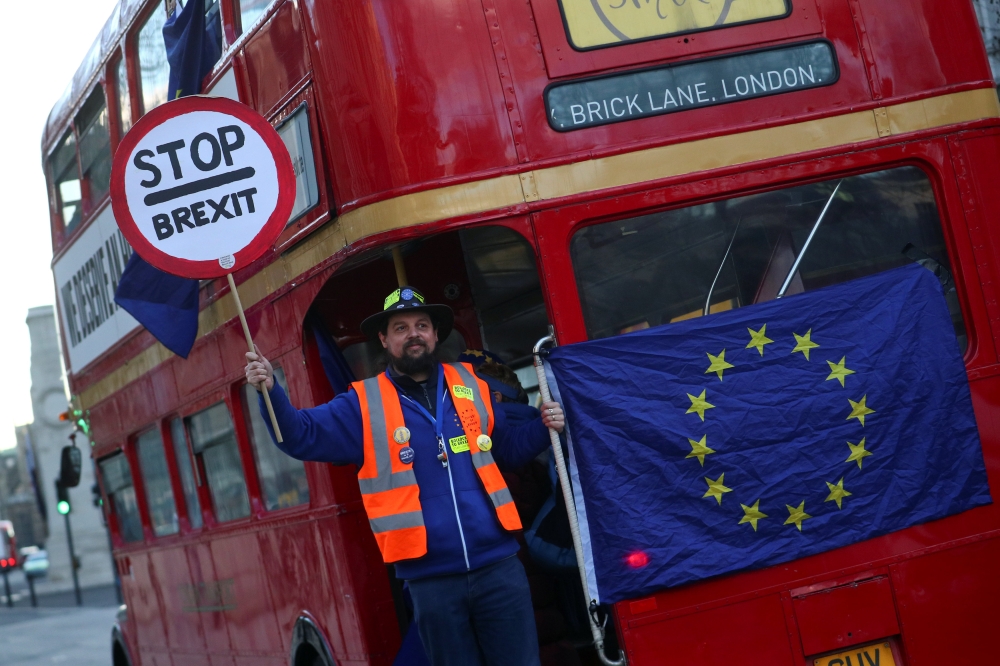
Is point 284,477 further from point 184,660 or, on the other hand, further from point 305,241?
point 184,660

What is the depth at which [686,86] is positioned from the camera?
16.3 ft

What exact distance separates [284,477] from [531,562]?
4.67 feet

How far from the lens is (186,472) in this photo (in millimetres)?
7988

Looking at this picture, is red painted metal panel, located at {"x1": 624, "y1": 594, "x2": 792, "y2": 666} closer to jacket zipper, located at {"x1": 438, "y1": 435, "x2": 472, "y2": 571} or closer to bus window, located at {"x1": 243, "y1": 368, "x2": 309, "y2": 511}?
jacket zipper, located at {"x1": 438, "y1": 435, "x2": 472, "y2": 571}

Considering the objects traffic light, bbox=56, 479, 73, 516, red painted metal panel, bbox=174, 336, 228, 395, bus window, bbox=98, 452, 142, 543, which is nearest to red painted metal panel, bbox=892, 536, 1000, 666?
red painted metal panel, bbox=174, 336, 228, 395

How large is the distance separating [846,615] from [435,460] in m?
1.74

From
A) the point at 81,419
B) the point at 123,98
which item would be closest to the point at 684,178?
the point at 123,98

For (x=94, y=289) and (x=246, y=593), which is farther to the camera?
(x=94, y=289)

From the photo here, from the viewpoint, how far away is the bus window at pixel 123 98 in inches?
297

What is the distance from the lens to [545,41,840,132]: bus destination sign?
4.92 metres

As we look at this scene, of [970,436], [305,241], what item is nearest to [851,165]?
[970,436]

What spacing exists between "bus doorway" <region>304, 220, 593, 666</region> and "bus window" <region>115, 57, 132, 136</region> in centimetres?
245

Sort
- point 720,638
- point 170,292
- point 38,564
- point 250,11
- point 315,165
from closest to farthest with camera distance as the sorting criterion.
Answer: point 720,638 < point 315,165 < point 250,11 < point 170,292 < point 38,564

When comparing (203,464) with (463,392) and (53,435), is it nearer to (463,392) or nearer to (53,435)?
(463,392)
